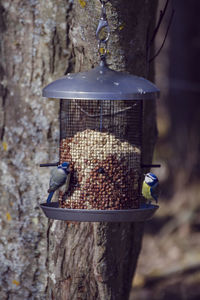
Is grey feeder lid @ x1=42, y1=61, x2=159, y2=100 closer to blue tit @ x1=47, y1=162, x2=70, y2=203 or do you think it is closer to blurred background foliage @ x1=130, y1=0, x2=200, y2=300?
blue tit @ x1=47, y1=162, x2=70, y2=203

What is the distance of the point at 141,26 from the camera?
12.9 feet

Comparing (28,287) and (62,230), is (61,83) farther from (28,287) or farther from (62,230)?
(28,287)

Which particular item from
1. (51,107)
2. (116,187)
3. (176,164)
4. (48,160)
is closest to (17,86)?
(51,107)

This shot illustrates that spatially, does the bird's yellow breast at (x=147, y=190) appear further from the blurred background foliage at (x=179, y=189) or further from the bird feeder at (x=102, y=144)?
the blurred background foliage at (x=179, y=189)

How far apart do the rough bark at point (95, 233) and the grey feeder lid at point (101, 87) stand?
51 centimetres

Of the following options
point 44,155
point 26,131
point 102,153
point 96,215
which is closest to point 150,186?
point 102,153

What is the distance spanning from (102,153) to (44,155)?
2.42 feet

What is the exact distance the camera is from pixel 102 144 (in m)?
3.58

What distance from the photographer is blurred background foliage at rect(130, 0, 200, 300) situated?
755cm

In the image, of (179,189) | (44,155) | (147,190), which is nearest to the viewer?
(147,190)

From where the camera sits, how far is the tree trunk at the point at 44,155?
394 centimetres

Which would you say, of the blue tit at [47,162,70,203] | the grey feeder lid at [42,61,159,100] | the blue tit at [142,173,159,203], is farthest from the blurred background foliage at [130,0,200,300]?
the grey feeder lid at [42,61,159,100]

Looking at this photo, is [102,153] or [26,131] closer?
[102,153]

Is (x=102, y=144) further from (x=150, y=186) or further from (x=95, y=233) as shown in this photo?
(x=95, y=233)
